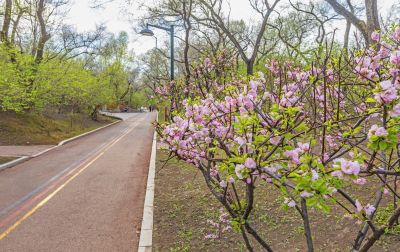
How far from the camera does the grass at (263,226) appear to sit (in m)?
5.59

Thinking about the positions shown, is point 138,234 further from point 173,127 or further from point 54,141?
point 54,141

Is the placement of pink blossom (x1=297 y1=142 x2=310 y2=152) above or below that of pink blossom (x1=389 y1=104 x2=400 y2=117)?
below

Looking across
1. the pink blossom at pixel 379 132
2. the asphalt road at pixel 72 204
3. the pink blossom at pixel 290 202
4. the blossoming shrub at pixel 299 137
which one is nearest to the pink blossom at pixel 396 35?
the blossoming shrub at pixel 299 137

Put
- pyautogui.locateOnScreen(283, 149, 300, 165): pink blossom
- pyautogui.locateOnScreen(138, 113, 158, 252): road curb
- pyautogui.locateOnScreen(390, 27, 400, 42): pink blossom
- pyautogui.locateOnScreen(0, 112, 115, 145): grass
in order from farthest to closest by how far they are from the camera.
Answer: pyautogui.locateOnScreen(0, 112, 115, 145): grass → pyautogui.locateOnScreen(138, 113, 158, 252): road curb → pyautogui.locateOnScreen(390, 27, 400, 42): pink blossom → pyautogui.locateOnScreen(283, 149, 300, 165): pink blossom

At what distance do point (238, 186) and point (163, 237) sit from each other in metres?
3.23

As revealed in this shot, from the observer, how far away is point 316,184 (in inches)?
84.5

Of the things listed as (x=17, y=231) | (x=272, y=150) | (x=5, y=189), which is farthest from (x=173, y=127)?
(x=5, y=189)

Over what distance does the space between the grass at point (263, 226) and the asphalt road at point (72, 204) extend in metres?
0.71

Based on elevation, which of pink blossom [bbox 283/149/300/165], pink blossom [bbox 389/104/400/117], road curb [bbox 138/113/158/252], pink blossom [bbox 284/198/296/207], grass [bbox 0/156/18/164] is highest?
pink blossom [bbox 389/104/400/117]

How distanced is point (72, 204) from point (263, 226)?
5.10m

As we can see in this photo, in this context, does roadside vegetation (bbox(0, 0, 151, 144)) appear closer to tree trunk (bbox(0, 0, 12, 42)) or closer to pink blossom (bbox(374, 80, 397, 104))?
tree trunk (bbox(0, 0, 12, 42))

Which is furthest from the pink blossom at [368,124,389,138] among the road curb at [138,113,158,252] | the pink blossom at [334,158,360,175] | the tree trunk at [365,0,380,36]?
the tree trunk at [365,0,380,36]

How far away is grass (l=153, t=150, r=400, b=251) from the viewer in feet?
18.3

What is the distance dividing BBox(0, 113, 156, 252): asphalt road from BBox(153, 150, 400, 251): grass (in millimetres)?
710
